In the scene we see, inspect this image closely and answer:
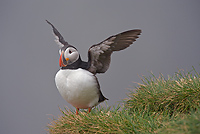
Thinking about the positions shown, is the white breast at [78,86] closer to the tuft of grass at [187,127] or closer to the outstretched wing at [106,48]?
the outstretched wing at [106,48]

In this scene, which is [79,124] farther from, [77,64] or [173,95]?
[173,95]

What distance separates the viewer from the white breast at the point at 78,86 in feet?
7.35

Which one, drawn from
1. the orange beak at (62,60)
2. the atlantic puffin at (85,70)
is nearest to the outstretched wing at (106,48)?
the atlantic puffin at (85,70)

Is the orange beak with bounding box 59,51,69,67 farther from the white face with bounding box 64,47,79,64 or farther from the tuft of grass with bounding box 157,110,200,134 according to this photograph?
the tuft of grass with bounding box 157,110,200,134

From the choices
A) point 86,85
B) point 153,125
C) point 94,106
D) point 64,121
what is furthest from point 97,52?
point 153,125

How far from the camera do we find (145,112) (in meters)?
2.16

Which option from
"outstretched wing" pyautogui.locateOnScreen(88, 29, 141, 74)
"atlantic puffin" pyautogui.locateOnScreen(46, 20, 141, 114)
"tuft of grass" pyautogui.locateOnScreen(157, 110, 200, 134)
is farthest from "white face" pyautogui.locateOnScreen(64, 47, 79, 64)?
"tuft of grass" pyautogui.locateOnScreen(157, 110, 200, 134)

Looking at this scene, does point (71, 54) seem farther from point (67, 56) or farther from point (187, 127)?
point (187, 127)

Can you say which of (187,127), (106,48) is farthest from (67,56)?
(187,127)

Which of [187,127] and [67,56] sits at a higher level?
[67,56]

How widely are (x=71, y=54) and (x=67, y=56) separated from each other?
40 millimetres

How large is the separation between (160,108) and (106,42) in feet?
2.31

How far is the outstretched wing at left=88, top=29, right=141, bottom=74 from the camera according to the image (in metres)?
2.15

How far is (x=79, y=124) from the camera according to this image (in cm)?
200
